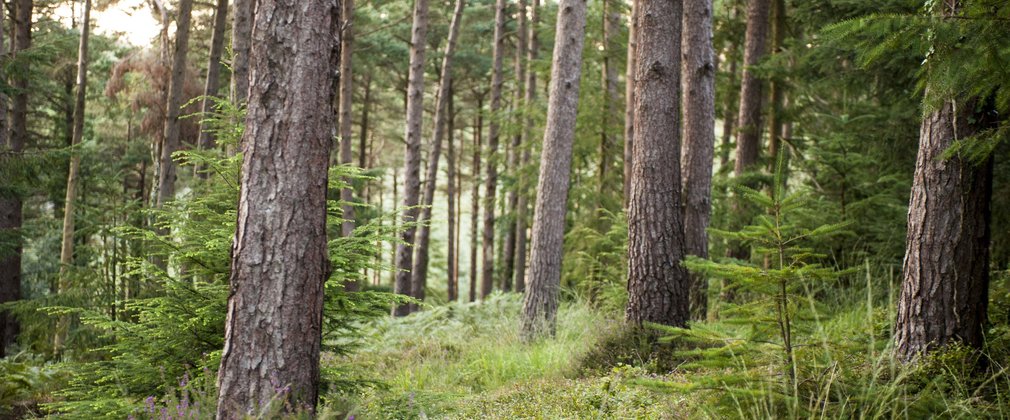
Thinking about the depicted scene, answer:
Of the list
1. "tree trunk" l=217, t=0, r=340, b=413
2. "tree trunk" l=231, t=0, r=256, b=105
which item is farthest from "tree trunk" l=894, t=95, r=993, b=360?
"tree trunk" l=231, t=0, r=256, b=105

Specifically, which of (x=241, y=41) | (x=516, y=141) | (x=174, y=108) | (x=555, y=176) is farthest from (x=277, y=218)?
(x=516, y=141)

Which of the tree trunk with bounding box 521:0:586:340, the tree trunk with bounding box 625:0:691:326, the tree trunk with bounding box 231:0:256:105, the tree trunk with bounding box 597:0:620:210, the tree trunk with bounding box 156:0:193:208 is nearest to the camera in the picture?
the tree trunk with bounding box 625:0:691:326

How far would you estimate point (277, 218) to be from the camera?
4043 millimetres

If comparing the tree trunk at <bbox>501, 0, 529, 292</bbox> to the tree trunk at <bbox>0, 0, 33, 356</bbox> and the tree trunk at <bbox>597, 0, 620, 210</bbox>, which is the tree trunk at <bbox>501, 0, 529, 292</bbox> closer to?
the tree trunk at <bbox>597, 0, 620, 210</bbox>

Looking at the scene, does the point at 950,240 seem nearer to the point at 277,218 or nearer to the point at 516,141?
the point at 277,218

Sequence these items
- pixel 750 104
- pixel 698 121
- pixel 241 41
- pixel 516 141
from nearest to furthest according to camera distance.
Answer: pixel 698 121
pixel 241 41
pixel 750 104
pixel 516 141

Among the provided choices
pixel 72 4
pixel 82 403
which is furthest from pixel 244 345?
pixel 72 4

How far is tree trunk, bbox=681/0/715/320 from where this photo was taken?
8555 millimetres

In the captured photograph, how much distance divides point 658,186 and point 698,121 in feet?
7.25

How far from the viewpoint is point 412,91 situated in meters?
13.7

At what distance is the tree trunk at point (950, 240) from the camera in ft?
13.5

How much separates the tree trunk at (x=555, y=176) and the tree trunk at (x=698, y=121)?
159 cm

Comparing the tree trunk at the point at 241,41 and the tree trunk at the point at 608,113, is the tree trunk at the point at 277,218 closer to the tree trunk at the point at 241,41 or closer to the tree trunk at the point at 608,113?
the tree trunk at the point at 241,41

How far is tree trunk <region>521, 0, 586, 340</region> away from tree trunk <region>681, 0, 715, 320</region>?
1591 mm
